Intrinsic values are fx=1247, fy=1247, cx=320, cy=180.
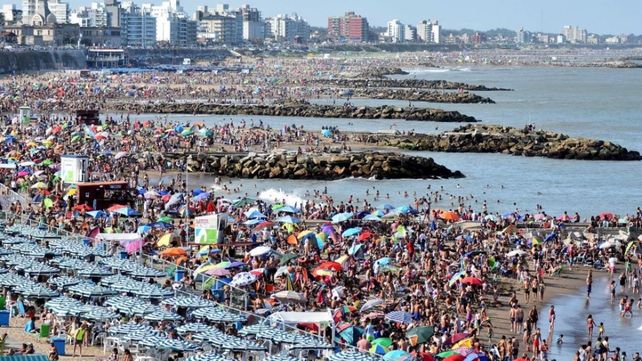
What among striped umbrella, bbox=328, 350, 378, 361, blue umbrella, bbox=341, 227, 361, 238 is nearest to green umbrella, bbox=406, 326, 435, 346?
striped umbrella, bbox=328, 350, 378, 361

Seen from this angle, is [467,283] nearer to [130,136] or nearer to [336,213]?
[336,213]

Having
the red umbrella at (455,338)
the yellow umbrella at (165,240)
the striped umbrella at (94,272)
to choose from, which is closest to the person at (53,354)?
the striped umbrella at (94,272)

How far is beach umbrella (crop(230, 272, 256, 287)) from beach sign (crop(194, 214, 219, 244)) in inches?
172

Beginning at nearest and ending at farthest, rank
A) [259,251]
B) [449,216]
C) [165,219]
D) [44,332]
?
[44,332], [259,251], [165,219], [449,216]

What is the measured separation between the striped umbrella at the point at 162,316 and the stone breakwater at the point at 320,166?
28.3m

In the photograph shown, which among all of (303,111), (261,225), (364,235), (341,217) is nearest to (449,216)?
(341,217)

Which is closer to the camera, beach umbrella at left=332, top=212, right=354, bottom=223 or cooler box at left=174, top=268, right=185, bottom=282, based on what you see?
cooler box at left=174, top=268, right=185, bottom=282

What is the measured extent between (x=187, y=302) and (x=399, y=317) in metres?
4.06

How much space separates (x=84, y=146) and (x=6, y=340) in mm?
31859

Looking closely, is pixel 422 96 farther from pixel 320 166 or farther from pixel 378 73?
pixel 320 166

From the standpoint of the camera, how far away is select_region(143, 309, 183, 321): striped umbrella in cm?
2184

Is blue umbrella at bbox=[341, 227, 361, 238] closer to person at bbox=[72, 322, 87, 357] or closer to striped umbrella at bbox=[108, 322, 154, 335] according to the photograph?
striped umbrella at bbox=[108, 322, 154, 335]

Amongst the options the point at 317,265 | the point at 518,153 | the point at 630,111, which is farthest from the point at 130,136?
the point at 630,111

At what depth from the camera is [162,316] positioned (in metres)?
22.0
